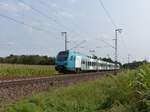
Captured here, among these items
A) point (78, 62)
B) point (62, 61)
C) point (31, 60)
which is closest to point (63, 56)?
point (62, 61)

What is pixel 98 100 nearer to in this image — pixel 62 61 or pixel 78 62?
pixel 62 61

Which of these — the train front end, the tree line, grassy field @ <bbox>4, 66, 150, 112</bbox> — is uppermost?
the tree line

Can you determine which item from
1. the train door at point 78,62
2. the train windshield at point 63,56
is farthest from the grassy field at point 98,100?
the train door at point 78,62

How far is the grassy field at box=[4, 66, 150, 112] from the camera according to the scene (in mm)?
10580

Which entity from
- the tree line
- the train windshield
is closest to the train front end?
the train windshield

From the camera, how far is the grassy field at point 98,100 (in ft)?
34.7

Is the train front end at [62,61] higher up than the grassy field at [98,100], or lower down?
higher up

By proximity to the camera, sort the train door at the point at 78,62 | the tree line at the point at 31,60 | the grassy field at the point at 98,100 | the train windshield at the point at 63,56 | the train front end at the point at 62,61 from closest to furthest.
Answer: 1. the grassy field at the point at 98,100
2. the train front end at the point at 62,61
3. the train windshield at the point at 63,56
4. the train door at the point at 78,62
5. the tree line at the point at 31,60

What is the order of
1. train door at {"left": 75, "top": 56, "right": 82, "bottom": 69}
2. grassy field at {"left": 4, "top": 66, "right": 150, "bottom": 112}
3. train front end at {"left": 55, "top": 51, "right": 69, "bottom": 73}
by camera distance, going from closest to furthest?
grassy field at {"left": 4, "top": 66, "right": 150, "bottom": 112} → train front end at {"left": 55, "top": 51, "right": 69, "bottom": 73} → train door at {"left": 75, "top": 56, "right": 82, "bottom": 69}

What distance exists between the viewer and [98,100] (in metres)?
16.1

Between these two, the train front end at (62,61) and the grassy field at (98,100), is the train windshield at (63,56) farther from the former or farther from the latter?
the grassy field at (98,100)

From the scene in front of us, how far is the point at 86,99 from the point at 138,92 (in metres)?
5.97

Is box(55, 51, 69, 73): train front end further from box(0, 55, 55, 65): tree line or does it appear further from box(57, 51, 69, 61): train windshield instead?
box(0, 55, 55, 65): tree line

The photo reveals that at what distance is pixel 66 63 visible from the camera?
43656 millimetres
